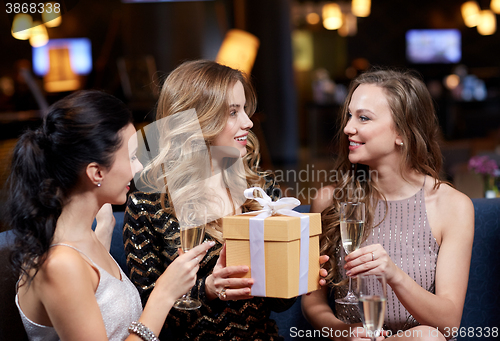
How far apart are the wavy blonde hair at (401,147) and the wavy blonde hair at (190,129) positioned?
34 centimetres

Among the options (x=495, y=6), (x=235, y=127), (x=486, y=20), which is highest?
(x=495, y=6)

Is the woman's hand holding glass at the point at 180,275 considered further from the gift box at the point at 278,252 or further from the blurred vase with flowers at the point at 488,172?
the blurred vase with flowers at the point at 488,172

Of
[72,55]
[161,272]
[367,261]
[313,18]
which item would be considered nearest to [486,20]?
[313,18]

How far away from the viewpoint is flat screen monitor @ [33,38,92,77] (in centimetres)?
900

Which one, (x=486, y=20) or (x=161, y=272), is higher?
(x=486, y=20)

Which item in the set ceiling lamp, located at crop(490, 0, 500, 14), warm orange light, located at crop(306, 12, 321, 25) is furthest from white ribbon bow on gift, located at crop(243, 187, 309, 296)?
warm orange light, located at crop(306, 12, 321, 25)

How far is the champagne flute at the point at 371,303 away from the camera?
3.90 feet

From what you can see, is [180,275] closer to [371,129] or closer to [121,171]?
[121,171]

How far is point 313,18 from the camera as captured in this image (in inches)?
491

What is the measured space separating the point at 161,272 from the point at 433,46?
37.5ft

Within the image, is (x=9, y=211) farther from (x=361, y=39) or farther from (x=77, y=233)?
(x=361, y=39)

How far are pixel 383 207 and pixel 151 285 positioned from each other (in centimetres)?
96

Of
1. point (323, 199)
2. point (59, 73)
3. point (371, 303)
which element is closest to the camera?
point (371, 303)

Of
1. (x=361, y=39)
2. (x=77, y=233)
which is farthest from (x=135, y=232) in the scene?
(x=361, y=39)
